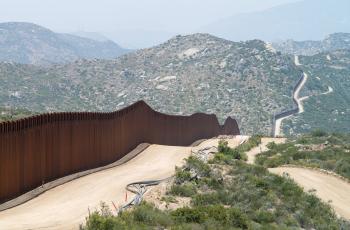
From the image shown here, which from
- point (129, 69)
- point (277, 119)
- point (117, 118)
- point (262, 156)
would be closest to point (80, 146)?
point (117, 118)

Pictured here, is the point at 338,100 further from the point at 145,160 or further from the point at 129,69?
the point at 145,160

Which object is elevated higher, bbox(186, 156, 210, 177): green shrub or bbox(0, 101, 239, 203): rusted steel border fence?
bbox(0, 101, 239, 203): rusted steel border fence

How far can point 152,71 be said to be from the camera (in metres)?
173

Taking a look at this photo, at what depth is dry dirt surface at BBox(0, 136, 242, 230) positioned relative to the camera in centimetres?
1653

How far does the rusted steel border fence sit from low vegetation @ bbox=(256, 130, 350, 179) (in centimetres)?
968

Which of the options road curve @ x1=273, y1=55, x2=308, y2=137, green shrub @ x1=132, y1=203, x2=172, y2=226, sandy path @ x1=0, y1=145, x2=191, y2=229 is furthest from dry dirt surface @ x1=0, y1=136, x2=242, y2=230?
road curve @ x1=273, y1=55, x2=308, y2=137

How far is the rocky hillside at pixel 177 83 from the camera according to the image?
432ft

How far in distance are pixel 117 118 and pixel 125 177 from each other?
6445 millimetres

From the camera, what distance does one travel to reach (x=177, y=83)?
154 m

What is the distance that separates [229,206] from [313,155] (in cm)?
2450

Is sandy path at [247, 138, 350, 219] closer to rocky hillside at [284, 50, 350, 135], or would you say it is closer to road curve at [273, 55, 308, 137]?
road curve at [273, 55, 308, 137]

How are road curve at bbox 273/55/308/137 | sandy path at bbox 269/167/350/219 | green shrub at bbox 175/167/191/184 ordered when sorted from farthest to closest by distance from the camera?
road curve at bbox 273/55/308/137 < sandy path at bbox 269/167/350/219 < green shrub at bbox 175/167/191/184

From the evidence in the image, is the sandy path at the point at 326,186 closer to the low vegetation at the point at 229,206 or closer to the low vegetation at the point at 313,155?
the low vegetation at the point at 313,155

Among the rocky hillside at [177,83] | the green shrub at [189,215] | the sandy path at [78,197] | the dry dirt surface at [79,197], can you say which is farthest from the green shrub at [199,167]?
the rocky hillside at [177,83]
